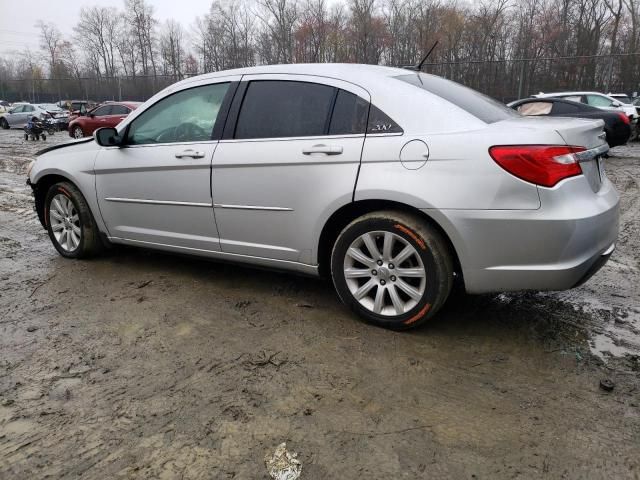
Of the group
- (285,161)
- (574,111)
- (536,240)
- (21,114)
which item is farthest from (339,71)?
(21,114)

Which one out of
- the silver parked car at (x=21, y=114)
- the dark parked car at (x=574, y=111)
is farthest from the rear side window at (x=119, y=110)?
the dark parked car at (x=574, y=111)

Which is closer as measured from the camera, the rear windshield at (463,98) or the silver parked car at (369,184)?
the silver parked car at (369,184)

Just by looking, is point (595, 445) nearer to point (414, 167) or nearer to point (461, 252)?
point (461, 252)

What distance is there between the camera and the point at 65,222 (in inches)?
190

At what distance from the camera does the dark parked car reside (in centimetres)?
1148

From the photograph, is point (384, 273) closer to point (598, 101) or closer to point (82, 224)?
point (82, 224)

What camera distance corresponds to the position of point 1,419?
239cm

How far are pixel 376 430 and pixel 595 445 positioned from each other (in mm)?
922

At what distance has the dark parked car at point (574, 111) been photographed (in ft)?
37.7

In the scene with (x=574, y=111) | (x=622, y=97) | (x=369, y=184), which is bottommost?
(x=369, y=184)

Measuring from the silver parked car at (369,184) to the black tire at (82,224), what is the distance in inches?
19.6

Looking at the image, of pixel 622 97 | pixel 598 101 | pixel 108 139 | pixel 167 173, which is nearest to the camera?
pixel 167 173

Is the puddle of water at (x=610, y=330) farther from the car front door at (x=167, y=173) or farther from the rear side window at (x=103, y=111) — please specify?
the rear side window at (x=103, y=111)

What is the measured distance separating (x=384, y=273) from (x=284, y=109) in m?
1.33
